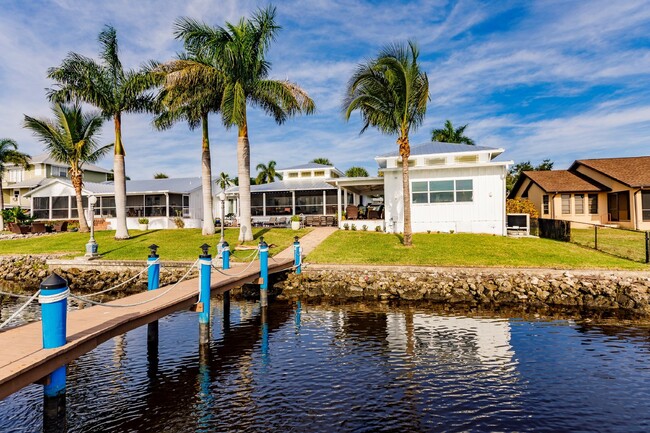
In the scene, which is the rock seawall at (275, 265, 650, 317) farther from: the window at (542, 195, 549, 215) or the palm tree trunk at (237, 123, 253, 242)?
the window at (542, 195, 549, 215)

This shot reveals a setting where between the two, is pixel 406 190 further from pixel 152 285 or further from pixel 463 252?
pixel 152 285

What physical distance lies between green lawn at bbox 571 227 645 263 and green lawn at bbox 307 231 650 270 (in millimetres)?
1127

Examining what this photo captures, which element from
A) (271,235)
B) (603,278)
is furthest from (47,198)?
(603,278)

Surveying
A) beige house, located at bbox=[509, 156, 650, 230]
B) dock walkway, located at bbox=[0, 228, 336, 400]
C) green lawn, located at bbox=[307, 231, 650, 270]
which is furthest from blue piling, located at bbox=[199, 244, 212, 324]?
beige house, located at bbox=[509, 156, 650, 230]

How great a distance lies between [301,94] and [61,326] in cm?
1800

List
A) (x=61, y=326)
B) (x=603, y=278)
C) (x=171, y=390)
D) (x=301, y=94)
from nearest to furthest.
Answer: (x=61, y=326) → (x=171, y=390) → (x=603, y=278) → (x=301, y=94)

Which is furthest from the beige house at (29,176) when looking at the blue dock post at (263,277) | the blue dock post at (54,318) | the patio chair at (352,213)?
the blue dock post at (54,318)

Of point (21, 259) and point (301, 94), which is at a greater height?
point (301, 94)

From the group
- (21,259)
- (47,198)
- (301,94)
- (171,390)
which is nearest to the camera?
(171,390)

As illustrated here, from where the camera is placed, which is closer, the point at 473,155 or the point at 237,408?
the point at 237,408

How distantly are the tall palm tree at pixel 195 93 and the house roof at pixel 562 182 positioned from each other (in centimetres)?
2548

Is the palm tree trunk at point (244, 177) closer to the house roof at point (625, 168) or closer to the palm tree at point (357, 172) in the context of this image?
the house roof at point (625, 168)

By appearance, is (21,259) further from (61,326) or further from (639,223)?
(639,223)

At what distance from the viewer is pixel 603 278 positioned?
15500 mm
